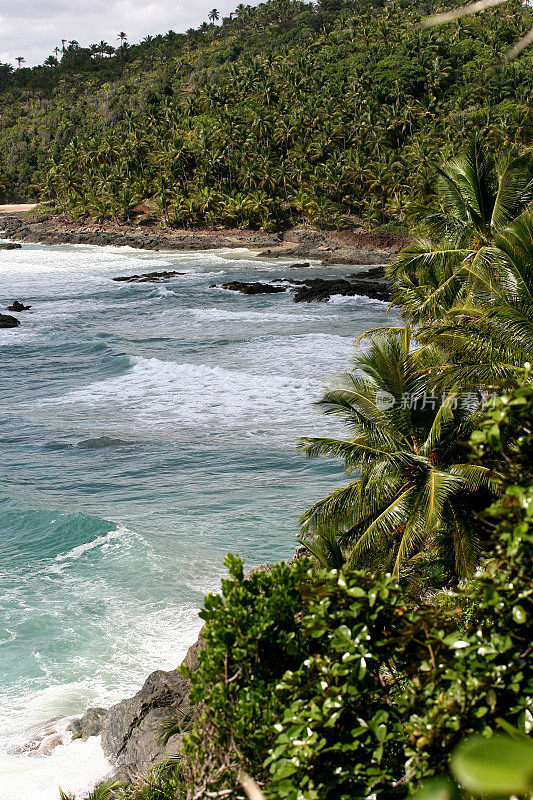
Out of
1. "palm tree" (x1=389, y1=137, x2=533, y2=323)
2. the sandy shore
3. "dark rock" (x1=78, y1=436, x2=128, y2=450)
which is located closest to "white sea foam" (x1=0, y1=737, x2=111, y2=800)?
"palm tree" (x1=389, y1=137, x2=533, y2=323)

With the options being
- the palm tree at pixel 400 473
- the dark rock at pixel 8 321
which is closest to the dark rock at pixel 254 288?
the dark rock at pixel 8 321

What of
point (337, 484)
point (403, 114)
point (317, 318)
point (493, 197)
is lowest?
point (337, 484)

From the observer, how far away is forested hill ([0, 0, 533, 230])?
2355 inches

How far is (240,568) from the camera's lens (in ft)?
15.4

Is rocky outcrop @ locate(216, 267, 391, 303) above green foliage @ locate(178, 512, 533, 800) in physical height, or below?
above

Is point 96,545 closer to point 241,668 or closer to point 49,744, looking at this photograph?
point 49,744

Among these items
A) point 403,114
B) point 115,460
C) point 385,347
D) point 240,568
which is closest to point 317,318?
point 115,460

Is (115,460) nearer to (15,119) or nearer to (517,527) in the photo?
(517,527)

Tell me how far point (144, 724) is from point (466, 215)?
10.1 metres

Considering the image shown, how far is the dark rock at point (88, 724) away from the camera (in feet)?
29.5

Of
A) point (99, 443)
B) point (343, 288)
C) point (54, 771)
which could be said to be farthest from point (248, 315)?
point (54, 771)

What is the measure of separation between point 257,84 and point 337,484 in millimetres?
69874

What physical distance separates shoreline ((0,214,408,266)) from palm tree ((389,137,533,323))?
123ft

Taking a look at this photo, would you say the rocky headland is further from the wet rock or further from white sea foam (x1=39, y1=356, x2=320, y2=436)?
Answer: white sea foam (x1=39, y1=356, x2=320, y2=436)
